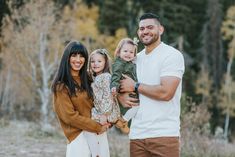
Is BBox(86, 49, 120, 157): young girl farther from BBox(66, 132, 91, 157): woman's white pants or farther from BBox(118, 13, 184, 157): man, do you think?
BBox(118, 13, 184, 157): man

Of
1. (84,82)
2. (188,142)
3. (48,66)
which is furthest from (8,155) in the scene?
(48,66)

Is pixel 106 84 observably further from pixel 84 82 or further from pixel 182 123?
pixel 182 123

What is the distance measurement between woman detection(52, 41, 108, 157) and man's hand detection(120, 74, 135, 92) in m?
0.31

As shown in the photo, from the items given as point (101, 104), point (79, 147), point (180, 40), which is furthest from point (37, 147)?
point (180, 40)

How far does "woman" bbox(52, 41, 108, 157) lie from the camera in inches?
180

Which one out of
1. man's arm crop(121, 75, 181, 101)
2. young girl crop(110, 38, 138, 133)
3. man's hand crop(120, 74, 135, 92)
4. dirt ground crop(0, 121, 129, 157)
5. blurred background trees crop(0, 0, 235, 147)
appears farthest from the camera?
blurred background trees crop(0, 0, 235, 147)

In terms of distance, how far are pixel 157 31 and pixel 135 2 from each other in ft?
124

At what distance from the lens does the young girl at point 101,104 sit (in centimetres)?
467

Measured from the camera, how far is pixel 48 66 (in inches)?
912

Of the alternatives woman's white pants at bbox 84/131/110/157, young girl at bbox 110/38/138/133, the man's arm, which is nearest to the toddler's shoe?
young girl at bbox 110/38/138/133

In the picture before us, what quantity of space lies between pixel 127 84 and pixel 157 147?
58 cm

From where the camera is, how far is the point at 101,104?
184 inches

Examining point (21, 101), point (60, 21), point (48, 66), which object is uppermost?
point (60, 21)

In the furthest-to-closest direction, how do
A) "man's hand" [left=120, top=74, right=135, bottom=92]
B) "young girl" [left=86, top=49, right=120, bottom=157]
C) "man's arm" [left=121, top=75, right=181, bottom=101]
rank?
"young girl" [left=86, top=49, right=120, bottom=157], "man's hand" [left=120, top=74, right=135, bottom=92], "man's arm" [left=121, top=75, right=181, bottom=101]
